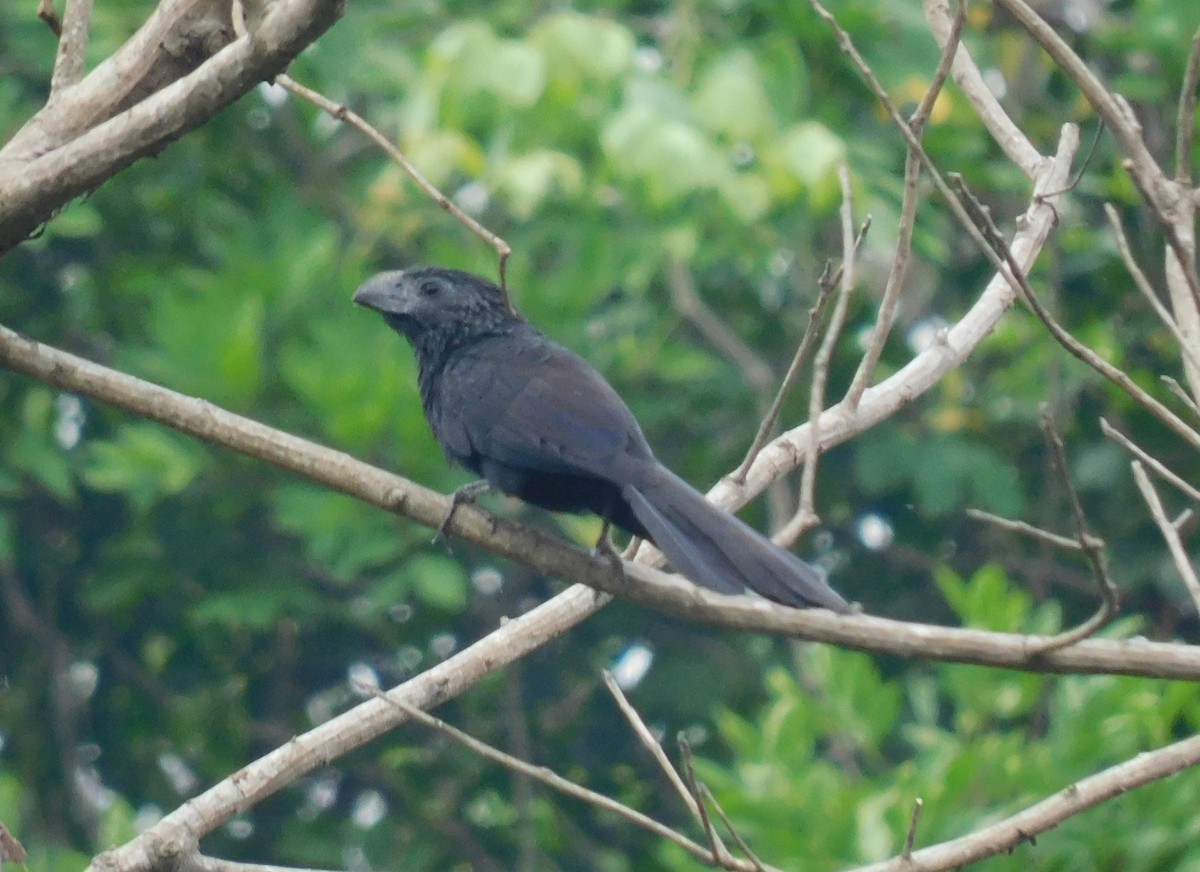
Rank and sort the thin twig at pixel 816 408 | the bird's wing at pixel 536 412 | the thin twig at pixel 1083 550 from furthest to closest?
1. the bird's wing at pixel 536 412
2. the thin twig at pixel 816 408
3. the thin twig at pixel 1083 550

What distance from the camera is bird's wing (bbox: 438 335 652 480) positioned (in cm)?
304

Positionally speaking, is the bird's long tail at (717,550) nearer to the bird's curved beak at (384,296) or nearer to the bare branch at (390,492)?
the bare branch at (390,492)

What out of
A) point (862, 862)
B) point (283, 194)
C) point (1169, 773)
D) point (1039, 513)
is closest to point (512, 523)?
point (1169, 773)

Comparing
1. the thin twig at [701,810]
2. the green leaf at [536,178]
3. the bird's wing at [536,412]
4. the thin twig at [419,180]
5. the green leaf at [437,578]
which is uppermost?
the thin twig at [419,180]

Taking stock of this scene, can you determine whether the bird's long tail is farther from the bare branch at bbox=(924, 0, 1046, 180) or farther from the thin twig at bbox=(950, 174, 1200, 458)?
the bare branch at bbox=(924, 0, 1046, 180)

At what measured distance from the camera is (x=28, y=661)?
6.65 meters

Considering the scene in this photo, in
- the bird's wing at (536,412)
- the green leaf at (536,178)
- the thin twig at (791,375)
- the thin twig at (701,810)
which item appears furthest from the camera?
the green leaf at (536,178)

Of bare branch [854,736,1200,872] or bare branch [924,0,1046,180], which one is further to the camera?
bare branch [924,0,1046,180]

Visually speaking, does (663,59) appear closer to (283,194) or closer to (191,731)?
(283,194)

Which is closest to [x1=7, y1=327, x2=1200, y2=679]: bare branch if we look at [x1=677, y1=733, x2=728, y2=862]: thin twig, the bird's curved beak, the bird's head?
[x1=677, y1=733, x2=728, y2=862]: thin twig

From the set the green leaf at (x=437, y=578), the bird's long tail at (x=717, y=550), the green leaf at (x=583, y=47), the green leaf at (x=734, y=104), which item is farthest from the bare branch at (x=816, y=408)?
the green leaf at (x=437, y=578)

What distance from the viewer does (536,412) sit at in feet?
10.5

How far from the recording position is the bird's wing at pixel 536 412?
3.04 m

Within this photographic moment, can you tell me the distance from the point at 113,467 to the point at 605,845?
263 cm
